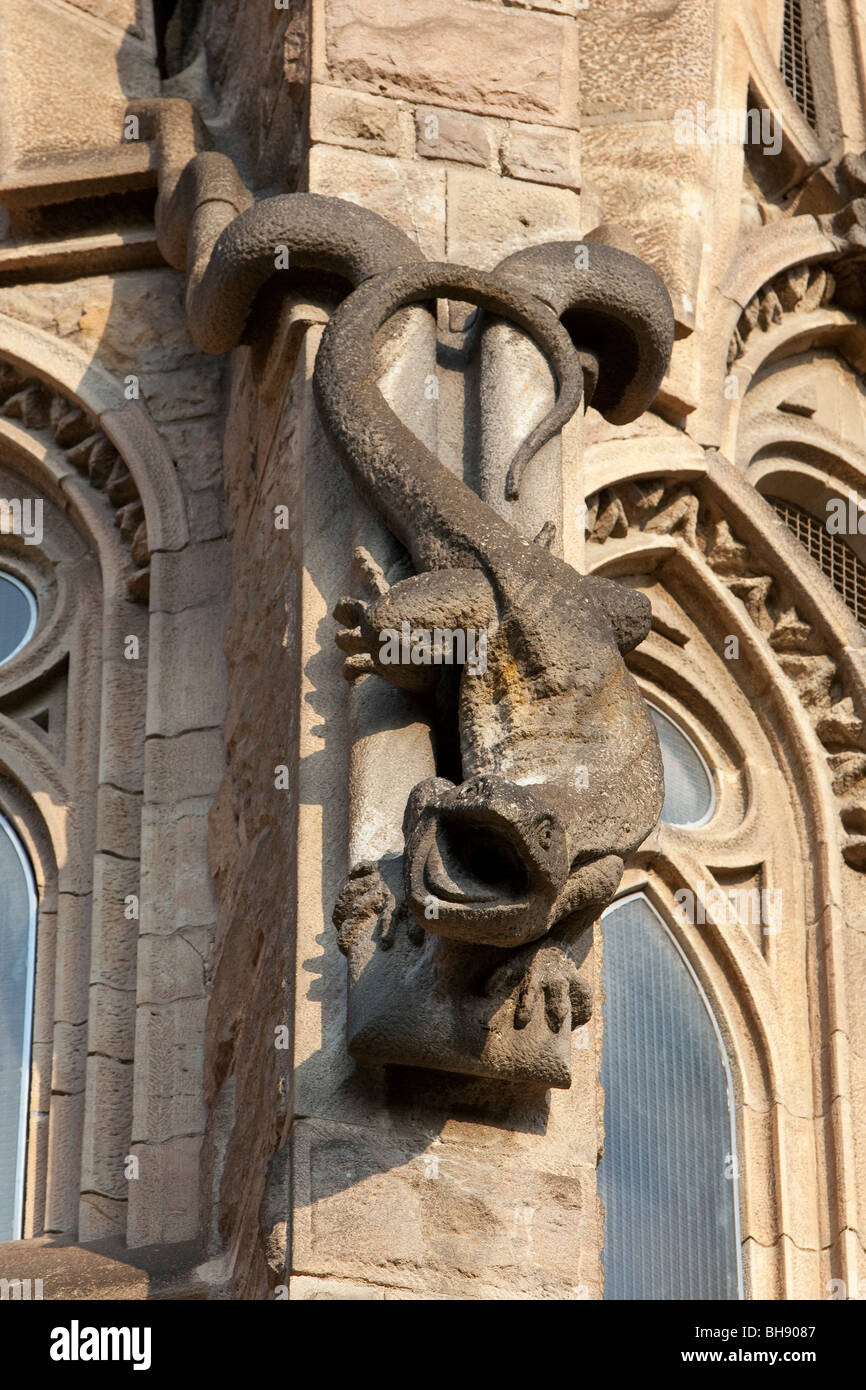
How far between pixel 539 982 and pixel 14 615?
256cm

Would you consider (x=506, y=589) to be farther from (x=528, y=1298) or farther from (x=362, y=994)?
(x=528, y=1298)

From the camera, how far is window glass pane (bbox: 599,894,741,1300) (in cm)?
682

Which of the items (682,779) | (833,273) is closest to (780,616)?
(682,779)

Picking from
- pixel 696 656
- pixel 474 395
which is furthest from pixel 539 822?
pixel 696 656

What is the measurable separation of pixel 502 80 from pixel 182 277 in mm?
1245

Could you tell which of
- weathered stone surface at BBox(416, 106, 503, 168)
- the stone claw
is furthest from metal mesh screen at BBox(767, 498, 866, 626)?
the stone claw

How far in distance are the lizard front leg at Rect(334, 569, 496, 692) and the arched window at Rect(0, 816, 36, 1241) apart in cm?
167

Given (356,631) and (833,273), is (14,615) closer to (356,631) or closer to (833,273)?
(356,631)

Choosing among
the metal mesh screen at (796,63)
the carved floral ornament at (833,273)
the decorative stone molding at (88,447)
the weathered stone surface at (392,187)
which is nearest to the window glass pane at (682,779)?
the carved floral ornament at (833,273)

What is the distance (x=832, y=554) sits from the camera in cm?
827

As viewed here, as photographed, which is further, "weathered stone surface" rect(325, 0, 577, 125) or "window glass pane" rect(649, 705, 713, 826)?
"window glass pane" rect(649, 705, 713, 826)

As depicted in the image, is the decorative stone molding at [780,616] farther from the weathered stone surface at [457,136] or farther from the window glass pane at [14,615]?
the window glass pane at [14,615]

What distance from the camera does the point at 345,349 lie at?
600cm

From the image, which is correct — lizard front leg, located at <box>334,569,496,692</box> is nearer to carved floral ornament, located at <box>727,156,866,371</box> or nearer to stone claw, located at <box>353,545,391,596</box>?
stone claw, located at <box>353,545,391,596</box>
